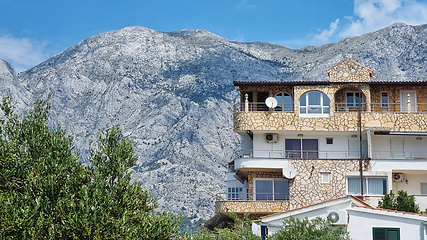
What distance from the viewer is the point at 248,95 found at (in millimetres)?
43969

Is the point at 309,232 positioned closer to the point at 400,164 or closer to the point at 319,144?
the point at 400,164

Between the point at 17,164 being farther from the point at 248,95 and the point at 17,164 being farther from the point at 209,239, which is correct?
the point at 248,95

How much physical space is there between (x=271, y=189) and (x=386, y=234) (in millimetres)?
16213

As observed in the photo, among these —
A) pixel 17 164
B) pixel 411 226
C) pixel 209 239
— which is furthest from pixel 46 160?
pixel 411 226

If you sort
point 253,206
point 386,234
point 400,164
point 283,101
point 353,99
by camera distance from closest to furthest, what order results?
point 386,234
point 253,206
point 400,164
point 353,99
point 283,101

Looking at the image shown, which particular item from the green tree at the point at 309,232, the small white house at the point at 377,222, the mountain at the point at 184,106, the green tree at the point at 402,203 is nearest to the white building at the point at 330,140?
the green tree at the point at 402,203

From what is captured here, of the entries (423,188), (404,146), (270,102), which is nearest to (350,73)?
(270,102)

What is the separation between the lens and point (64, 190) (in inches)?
995

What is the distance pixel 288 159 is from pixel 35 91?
17096cm

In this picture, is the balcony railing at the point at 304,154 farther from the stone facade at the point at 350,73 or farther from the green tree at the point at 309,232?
the green tree at the point at 309,232

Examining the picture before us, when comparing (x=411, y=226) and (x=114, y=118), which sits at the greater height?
(x=114, y=118)

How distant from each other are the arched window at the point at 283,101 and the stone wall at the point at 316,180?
15.5 ft

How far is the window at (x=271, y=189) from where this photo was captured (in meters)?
40.7

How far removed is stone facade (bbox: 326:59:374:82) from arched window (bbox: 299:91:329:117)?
5.82 ft
